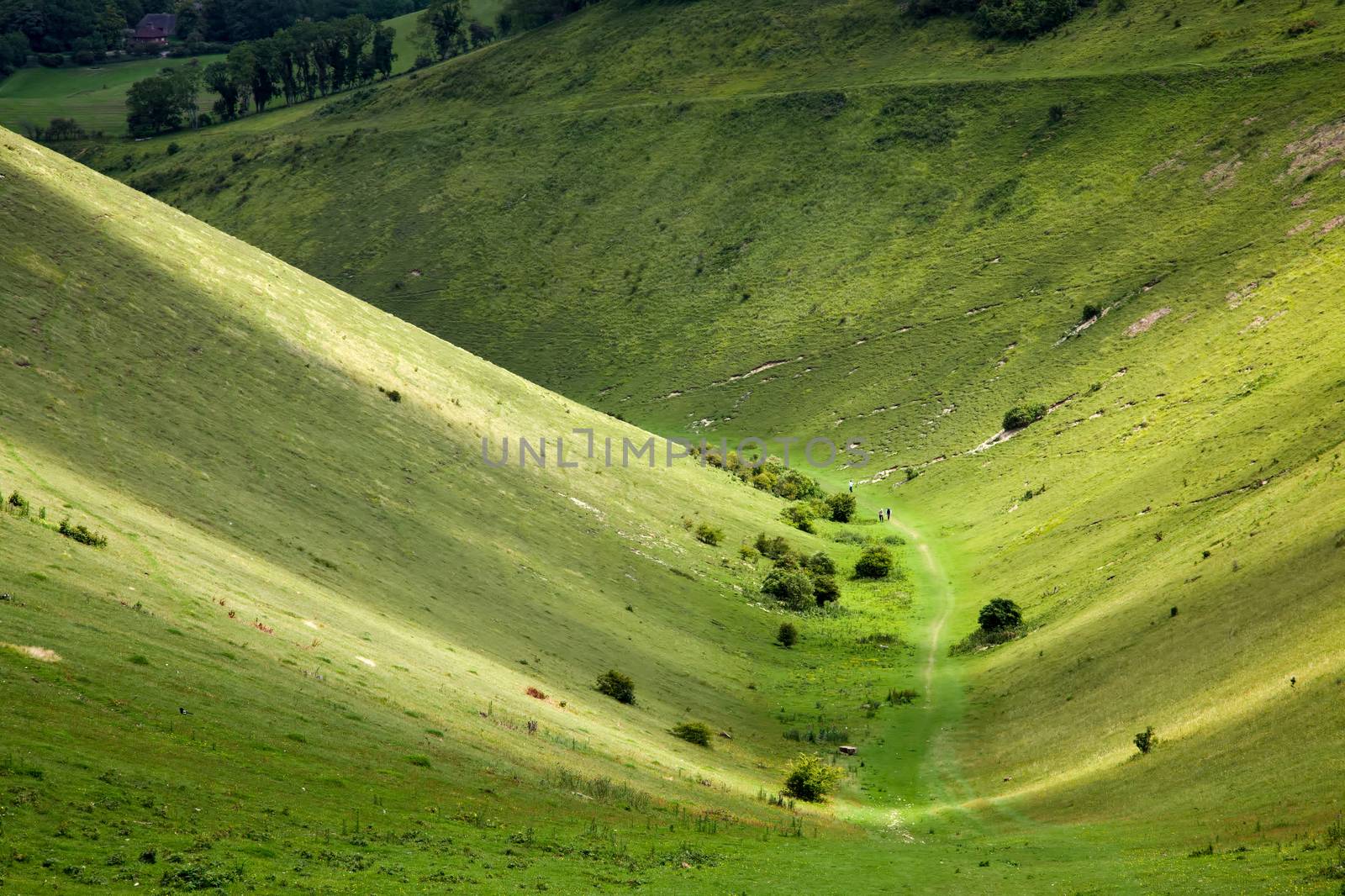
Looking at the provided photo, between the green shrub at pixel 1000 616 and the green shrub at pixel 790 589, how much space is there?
10585mm

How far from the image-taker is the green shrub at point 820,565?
69.9m

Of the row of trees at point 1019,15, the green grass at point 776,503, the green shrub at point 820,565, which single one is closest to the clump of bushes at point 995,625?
the green grass at point 776,503

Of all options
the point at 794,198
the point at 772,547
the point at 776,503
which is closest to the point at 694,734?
the point at 772,547

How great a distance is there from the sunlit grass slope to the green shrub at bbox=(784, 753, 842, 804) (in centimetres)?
133

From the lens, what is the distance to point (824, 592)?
216 feet

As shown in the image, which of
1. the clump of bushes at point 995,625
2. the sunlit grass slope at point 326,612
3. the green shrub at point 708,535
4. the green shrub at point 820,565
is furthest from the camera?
the green shrub at point 820,565

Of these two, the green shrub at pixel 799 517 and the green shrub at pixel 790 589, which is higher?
the green shrub at pixel 799 517

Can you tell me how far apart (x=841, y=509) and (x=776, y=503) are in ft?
16.2

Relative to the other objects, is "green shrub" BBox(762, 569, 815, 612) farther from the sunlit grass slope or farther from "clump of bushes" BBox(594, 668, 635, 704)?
"clump of bushes" BBox(594, 668, 635, 704)

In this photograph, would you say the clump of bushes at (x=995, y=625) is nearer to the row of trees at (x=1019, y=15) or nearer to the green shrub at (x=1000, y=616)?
the green shrub at (x=1000, y=616)

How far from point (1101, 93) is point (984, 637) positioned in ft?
314

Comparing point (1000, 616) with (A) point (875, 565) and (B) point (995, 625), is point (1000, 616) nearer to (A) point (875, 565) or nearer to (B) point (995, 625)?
(B) point (995, 625)

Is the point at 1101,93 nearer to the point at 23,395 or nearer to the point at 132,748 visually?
the point at 23,395

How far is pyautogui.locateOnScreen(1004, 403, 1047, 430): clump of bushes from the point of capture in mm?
93375
